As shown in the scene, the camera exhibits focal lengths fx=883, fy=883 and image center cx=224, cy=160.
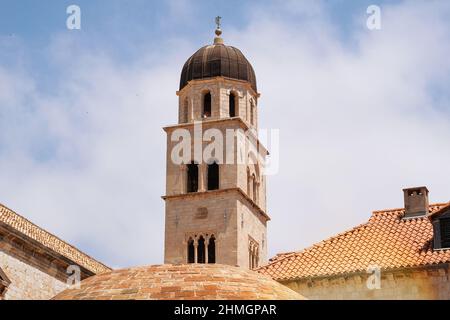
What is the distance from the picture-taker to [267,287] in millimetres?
8836

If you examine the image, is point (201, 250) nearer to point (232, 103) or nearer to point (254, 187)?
point (254, 187)

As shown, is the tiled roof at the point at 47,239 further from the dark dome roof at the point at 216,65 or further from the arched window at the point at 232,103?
the dark dome roof at the point at 216,65

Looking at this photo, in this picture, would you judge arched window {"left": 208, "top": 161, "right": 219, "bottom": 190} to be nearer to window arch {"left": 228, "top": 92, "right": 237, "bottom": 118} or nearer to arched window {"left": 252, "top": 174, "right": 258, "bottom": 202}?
arched window {"left": 252, "top": 174, "right": 258, "bottom": 202}

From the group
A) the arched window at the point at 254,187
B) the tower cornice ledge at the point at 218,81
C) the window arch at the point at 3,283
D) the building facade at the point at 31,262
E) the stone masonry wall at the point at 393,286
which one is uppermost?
the tower cornice ledge at the point at 218,81

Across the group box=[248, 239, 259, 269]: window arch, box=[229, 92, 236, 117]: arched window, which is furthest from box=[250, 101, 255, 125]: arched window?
box=[248, 239, 259, 269]: window arch

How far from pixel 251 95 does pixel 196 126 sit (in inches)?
136

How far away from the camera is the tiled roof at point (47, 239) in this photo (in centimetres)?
2669

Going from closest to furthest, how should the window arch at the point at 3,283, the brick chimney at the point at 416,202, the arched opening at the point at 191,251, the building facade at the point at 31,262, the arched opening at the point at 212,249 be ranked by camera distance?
the brick chimney at the point at 416,202 < the window arch at the point at 3,283 < the building facade at the point at 31,262 < the arched opening at the point at 212,249 < the arched opening at the point at 191,251

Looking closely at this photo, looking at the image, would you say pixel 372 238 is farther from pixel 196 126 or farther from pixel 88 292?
pixel 196 126

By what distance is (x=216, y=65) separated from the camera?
4056cm

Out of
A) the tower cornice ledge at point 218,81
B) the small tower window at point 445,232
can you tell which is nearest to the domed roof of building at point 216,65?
the tower cornice ledge at point 218,81

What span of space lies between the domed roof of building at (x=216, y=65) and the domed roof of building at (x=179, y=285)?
31.8 m

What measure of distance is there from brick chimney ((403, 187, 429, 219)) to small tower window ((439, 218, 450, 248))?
5.52 ft

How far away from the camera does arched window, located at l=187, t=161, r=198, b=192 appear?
3966 cm
